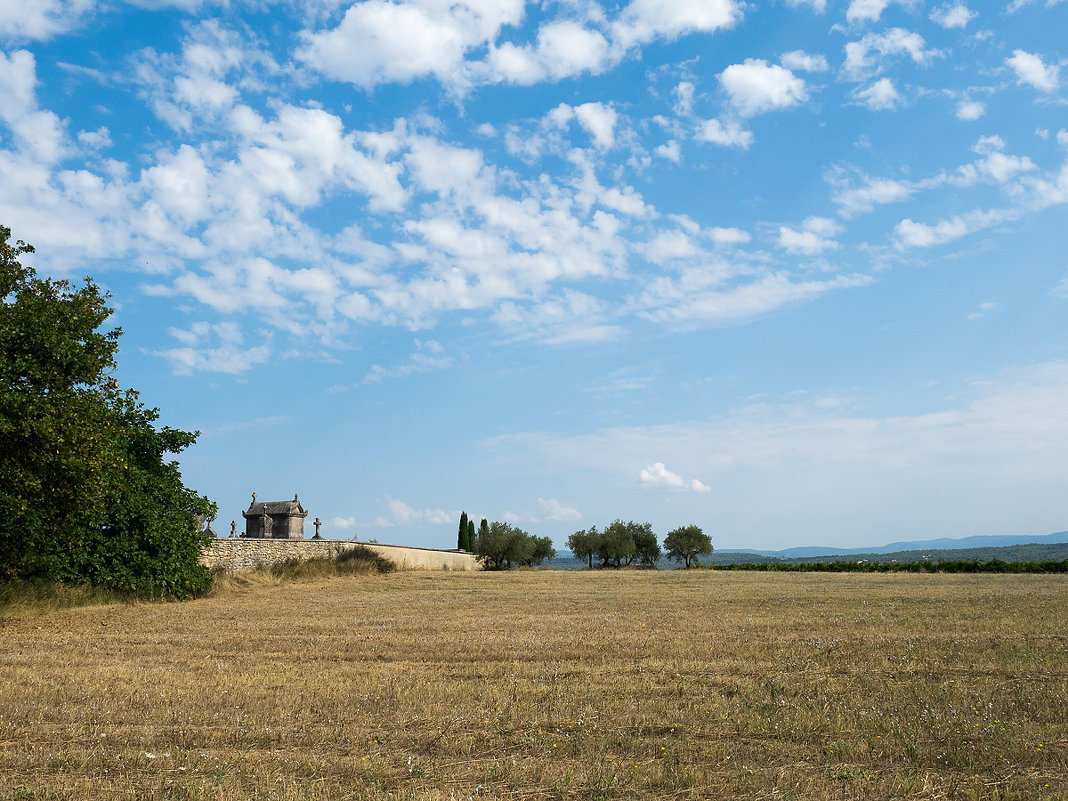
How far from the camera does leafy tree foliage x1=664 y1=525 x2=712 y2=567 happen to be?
9594 cm

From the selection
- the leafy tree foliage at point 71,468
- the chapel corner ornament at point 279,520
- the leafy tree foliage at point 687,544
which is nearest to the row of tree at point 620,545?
the leafy tree foliage at point 687,544

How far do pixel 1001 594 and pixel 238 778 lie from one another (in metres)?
29.0

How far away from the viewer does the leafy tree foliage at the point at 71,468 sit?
699 inches

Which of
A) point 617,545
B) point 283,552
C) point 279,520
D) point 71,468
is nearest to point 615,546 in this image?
point 617,545

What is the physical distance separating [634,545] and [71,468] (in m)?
80.2

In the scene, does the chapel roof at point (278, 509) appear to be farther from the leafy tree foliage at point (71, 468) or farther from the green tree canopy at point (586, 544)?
the leafy tree foliage at point (71, 468)

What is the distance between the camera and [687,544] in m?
95.8

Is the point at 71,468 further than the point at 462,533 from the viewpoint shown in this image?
No

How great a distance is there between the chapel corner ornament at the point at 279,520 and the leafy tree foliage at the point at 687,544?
4607 cm

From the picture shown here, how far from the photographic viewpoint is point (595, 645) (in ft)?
46.8

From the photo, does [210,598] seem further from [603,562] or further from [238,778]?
[603,562]

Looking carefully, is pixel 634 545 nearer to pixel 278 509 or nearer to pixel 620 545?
pixel 620 545

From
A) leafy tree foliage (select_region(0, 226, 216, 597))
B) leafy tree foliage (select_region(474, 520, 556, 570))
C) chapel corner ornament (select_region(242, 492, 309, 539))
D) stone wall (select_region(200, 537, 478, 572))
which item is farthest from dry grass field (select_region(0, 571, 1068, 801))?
chapel corner ornament (select_region(242, 492, 309, 539))

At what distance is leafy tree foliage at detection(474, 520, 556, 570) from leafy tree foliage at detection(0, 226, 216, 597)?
47.1 m
